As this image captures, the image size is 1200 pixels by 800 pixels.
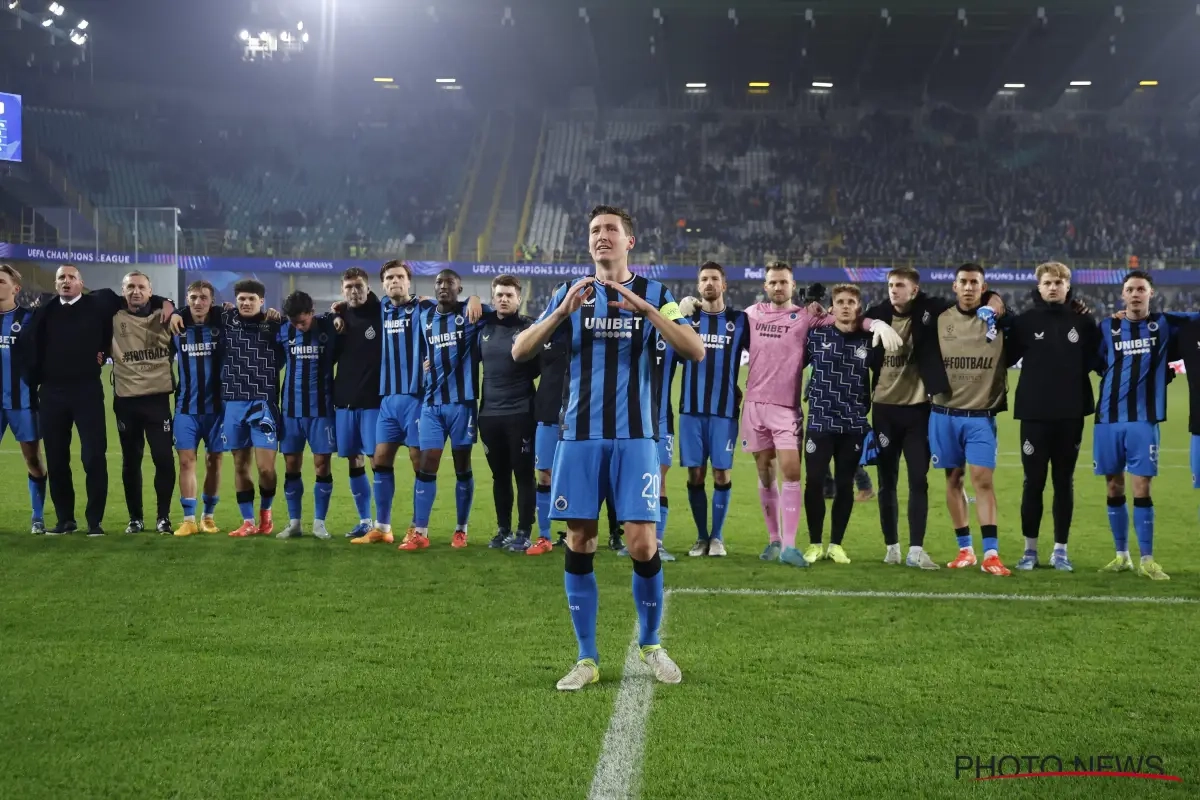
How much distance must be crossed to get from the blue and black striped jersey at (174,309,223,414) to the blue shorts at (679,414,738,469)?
3.67m

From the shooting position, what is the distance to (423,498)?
27.2 feet

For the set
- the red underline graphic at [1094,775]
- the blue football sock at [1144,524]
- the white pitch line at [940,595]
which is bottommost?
the white pitch line at [940,595]

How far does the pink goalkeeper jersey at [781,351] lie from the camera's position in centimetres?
784

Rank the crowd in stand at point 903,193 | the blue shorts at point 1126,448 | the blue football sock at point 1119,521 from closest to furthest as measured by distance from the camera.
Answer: the blue shorts at point 1126,448
the blue football sock at point 1119,521
the crowd in stand at point 903,193

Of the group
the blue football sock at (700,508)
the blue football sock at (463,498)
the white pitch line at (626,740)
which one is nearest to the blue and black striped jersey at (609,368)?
the white pitch line at (626,740)

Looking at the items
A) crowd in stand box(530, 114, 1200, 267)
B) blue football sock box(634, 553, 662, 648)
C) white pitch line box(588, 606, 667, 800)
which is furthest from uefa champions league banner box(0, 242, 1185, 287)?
white pitch line box(588, 606, 667, 800)

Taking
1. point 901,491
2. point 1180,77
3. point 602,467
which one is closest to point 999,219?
point 1180,77

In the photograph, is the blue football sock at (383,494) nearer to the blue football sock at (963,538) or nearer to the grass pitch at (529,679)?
the grass pitch at (529,679)

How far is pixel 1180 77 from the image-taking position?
45219 millimetres

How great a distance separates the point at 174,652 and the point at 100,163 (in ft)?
141

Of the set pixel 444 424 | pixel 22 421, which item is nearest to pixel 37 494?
pixel 22 421

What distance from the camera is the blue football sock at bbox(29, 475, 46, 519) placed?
872cm

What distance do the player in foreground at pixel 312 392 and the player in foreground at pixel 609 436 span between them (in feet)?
14.9

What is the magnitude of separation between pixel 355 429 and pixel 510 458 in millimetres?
1278
